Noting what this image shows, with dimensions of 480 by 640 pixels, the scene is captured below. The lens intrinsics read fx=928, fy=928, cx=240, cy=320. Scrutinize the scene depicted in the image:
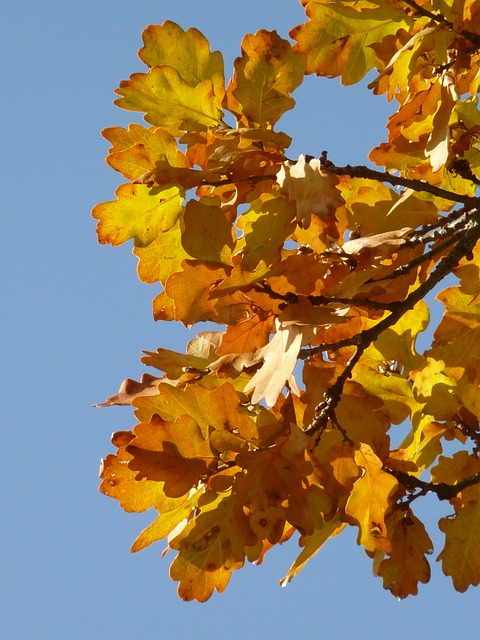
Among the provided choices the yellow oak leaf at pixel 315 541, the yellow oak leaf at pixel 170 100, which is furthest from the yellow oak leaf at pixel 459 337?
the yellow oak leaf at pixel 170 100

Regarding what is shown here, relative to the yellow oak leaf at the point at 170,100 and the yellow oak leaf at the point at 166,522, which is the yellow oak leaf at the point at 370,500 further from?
the yellow oak leaf at the point at 170,100

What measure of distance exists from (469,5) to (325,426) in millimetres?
882

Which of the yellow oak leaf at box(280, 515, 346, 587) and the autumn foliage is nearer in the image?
the autumn foliage

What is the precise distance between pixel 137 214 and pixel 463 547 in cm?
90

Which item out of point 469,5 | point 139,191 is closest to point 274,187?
point 139,191

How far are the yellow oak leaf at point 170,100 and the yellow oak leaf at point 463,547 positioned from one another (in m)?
0.88

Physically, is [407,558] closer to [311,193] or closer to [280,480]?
[280,480]

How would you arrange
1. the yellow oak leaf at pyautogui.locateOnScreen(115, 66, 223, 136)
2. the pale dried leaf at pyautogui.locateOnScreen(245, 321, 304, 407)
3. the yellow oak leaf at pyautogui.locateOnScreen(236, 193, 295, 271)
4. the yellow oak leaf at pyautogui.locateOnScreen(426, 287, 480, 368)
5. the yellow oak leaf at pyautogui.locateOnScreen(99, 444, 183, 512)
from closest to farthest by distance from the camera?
the pale dried leaf at pyautogui.locateOnScreen(245, 321, 304, 407), the yellow oak leaf at pyautogui.locateOnScreen(236, 193, 295, 271), the yellow oak leaf at pyautogui.locateOnScreen(99, 444, 183, 512), the yellow oak leaf at pyautogui.locateOnScreen(115, 66, 223, 136), the yellow oak leaf at pyautogui.locateOnScreen(426, 287, 480, 368)

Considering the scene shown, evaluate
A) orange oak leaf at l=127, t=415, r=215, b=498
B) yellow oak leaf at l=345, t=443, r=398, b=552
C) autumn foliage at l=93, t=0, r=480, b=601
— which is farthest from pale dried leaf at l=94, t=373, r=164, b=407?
yellow oak leaf at l=345, t=443, r=398, b=552

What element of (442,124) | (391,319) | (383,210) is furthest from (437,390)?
(442,124)

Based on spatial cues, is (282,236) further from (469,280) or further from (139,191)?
(469,280)

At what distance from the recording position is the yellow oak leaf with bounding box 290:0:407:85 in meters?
1.81

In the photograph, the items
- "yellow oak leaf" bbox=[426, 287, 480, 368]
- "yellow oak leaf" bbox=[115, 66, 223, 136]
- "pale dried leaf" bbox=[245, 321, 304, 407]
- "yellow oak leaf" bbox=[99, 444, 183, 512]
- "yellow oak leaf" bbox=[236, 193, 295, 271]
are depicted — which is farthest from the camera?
"yellow oak leaf" bbox=[426, 287, 480, 368]

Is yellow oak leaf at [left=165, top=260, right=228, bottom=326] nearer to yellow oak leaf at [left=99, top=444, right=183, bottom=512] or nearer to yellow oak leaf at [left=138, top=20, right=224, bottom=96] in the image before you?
yellow oak leaf at [left=99, top=444, right=183, bottom=512]
